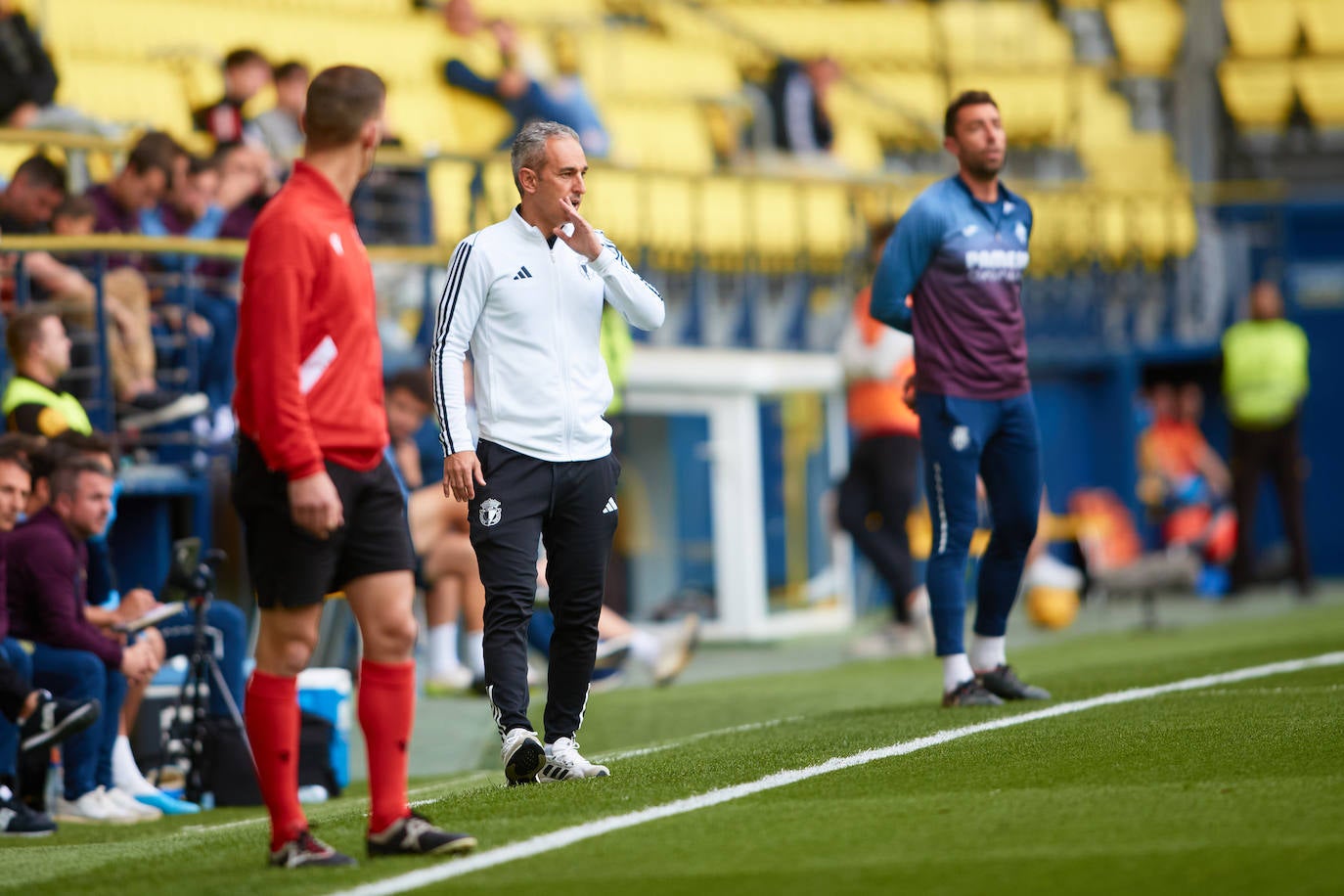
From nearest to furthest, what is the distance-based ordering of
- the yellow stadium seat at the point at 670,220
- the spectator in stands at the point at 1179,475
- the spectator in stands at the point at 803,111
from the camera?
the yellow stadium seat at the point at 670,220 < the spectator in stands at the point at 803,111 < the spectator in stands at the point at 1179,475

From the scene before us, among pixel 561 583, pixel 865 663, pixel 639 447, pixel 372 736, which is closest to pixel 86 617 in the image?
pixel 561 583

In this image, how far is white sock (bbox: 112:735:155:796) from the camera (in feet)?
25.3

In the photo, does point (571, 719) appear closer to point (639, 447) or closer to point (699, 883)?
point (699, 883)

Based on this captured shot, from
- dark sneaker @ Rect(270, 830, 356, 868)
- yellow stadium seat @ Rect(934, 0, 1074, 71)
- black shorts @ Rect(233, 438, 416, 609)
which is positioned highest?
yellow stadium seat @ Rect(934, 0, 1074, 71)

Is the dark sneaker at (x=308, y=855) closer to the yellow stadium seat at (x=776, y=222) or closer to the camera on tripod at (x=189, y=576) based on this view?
the camera on tripod at (x=189, y=576)

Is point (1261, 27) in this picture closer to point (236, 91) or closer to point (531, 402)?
point (236, 91)

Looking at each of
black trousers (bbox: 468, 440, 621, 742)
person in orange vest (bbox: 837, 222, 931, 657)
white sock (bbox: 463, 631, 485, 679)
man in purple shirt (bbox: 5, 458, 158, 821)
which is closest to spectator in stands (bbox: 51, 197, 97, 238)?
man in purple shirt (bbox: 5, 458, 158, 821)

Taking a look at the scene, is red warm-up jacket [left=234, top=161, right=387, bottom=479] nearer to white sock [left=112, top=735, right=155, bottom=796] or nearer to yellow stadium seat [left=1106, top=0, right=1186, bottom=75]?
white sock [left=112, top=735, right=155, bottom=796]

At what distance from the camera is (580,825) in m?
5.02

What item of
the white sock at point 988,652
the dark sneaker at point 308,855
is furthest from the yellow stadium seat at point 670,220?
the dark sneaker at point 308,855

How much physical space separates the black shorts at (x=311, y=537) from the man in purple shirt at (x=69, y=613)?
2840 millimetres

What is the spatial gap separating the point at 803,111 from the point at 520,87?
137 inches

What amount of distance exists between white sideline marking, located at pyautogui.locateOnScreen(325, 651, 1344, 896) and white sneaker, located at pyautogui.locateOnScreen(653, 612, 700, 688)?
333 centimetres

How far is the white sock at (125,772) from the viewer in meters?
7.71
